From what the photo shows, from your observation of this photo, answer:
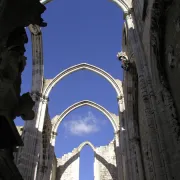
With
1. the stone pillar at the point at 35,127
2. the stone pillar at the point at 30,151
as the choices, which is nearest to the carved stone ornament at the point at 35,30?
the stone pillar at the point at 35,127

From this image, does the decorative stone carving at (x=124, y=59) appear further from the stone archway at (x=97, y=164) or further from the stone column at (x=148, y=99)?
the stone archway at (x=97, y=164)

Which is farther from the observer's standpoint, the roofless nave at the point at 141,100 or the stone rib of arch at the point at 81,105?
the stone rib of arch at the point at 81,105

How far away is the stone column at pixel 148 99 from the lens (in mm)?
5159

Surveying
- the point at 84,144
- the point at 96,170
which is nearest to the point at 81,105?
the point at 84,144

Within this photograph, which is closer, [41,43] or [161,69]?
[161,69]

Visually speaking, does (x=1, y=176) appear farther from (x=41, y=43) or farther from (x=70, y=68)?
(x=70, y=68)

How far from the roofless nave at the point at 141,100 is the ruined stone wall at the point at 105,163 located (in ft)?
0.25

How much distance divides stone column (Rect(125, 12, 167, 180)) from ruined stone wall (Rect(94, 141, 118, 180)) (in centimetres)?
1214

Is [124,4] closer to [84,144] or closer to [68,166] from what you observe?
[84,144]

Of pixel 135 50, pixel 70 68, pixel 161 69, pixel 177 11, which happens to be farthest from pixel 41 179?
pixel 177 11

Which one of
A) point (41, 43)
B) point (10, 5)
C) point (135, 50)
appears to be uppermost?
point (41, 43)

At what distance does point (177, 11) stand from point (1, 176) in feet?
14.2

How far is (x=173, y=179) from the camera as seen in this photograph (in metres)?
4.58

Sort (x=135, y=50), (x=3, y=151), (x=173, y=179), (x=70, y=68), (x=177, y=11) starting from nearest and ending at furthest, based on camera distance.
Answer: (x=3, y=151) → (x=173, y=179) → (x=177, y=11) → (x=135, y=50) → (x=70, y=68)
